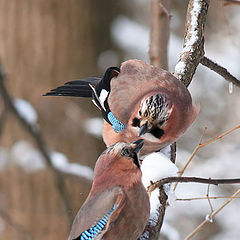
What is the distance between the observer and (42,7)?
589 centimetres

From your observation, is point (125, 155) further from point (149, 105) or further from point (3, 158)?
point (3, 158)

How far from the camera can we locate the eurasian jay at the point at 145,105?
10.5 ft

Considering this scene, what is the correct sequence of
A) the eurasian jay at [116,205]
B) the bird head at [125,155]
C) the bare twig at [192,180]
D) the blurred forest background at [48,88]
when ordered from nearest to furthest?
the bare twig at [192,180] < the eurasian jay at [116,205] < the bird head at [125,155] < the blurred forest background at [48,88]

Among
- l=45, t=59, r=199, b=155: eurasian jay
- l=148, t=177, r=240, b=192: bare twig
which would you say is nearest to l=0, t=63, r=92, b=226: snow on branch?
l=45, t=59, r=199, b=155: eurasian jay

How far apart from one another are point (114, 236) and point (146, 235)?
155 mm

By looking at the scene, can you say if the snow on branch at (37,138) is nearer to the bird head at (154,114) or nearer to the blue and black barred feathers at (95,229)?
the bird head at (154,114)

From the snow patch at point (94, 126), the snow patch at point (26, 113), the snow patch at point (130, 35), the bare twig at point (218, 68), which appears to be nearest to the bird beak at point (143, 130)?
the bare twig at point (218, 68)

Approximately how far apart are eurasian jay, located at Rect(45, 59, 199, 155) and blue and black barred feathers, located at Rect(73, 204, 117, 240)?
512 millimetres

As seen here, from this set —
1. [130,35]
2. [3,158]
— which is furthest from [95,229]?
[130,35]

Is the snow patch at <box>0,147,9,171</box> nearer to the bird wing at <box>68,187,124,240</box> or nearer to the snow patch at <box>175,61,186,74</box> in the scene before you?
the snow patch at <box>175,61,186,74</box>

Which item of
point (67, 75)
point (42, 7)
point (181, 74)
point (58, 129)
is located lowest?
point (58, 129)

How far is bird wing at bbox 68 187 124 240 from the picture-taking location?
9.34 feet

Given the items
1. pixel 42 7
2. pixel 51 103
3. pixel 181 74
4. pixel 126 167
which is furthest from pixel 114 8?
pixel 126 167

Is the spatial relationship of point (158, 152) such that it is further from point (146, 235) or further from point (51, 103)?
point (51, 103)
